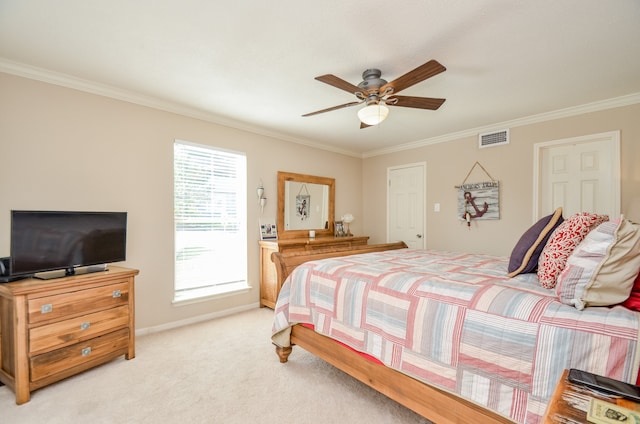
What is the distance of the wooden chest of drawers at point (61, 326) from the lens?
1905 mm

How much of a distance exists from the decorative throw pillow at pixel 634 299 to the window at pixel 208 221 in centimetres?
349

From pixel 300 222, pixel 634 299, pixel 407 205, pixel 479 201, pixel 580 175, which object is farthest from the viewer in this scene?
pixel 407 205

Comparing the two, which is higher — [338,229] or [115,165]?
[115,165]

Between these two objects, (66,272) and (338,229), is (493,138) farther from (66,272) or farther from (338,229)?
(66,272)

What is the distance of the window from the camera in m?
3.34

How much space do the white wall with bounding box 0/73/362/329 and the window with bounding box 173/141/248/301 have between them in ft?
0.34

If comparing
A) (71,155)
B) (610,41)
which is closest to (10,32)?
(71,155)

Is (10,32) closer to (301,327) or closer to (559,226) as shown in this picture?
(301,327)

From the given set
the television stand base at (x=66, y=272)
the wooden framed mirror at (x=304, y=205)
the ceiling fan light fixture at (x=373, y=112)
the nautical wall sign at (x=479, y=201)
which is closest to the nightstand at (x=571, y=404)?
the ceiling fan light fixture at (x=373, y=112)

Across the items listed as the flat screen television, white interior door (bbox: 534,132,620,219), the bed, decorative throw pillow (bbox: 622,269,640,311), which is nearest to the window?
the flat screen television

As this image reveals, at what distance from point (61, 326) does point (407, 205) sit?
4.38 m

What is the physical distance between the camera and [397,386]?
1.66 metres

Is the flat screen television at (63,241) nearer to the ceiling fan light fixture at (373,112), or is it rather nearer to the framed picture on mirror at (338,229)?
the ceiling fan light fixture at (373,112)

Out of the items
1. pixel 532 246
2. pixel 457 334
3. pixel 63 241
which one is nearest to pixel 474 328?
pixel 457 334
